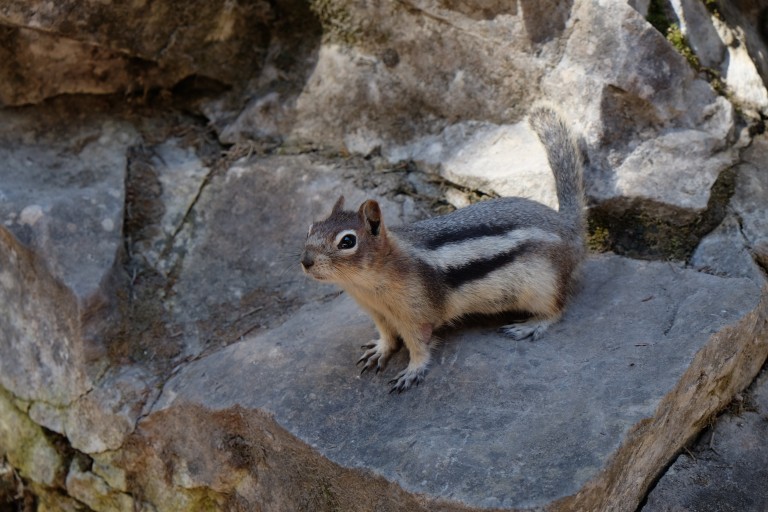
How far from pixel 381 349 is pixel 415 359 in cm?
24

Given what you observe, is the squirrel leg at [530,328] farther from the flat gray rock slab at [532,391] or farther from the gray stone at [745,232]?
the gray stone at [745,232]

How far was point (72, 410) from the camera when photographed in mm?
5016

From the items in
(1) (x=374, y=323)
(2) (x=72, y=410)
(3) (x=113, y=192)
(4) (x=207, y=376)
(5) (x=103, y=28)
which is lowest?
(2) (x=72, y=410)

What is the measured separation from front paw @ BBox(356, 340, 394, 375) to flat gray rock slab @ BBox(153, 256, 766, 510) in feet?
0.19

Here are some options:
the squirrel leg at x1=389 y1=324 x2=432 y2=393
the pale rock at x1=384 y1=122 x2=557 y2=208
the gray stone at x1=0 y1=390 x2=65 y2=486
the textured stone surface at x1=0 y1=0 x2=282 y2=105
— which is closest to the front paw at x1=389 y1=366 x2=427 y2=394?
the squirrel leg at x1=389 y1=324 x2=432 y2=393

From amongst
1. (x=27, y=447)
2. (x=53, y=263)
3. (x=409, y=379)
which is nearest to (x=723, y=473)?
(x=409, y=379)

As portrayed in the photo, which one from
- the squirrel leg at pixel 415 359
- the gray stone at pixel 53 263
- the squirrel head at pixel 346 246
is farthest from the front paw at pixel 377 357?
the gray stone at pixel 53 263

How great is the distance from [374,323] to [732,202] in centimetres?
220

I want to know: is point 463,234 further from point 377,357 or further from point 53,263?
point 53,263

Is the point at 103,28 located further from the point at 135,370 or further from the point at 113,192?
the point at 135,370

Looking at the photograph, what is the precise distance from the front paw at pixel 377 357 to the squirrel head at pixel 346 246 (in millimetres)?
462

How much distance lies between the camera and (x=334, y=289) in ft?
17.4

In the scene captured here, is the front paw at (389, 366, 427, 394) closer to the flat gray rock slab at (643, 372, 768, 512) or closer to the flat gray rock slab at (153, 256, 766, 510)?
the flat gray rock slab at (153, 256, 766, 510)

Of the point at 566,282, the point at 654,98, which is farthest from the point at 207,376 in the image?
the point at 654,98
